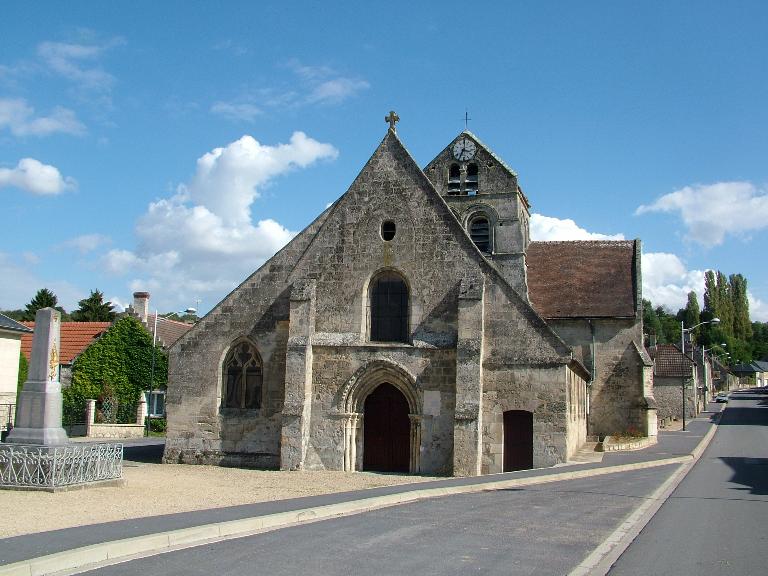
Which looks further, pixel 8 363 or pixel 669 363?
pixel 669 363

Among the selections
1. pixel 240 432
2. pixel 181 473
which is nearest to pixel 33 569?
pixel 181 473

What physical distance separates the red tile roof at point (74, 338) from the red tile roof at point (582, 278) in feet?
72.8

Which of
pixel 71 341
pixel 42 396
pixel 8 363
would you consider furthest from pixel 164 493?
pixel 71 341

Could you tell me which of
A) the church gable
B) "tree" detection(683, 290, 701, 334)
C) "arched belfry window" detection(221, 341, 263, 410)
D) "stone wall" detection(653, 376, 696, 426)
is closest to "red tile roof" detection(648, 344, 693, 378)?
"stone wall" detection(653, 376, 696, 426)

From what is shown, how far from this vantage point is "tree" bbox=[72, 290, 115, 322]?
5478 cm

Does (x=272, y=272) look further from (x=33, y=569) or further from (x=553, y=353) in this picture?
(x=33, y=569)

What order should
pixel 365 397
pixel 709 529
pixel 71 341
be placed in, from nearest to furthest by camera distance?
pixel 709 529 → pixel 365 397 → pixel 71 341

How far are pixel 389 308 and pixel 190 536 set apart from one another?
42.6 ft

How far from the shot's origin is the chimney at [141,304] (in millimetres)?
41719

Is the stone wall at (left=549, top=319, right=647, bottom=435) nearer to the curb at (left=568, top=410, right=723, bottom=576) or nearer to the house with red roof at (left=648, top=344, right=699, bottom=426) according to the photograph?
the curb at (left=568, top=410, right=723, bottom=576)

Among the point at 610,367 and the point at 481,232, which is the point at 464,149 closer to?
the point at 481,232

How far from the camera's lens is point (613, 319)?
101 ft

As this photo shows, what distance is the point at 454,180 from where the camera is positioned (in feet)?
102

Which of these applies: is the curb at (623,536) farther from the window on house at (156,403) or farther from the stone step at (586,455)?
the window on house at (156,403)
